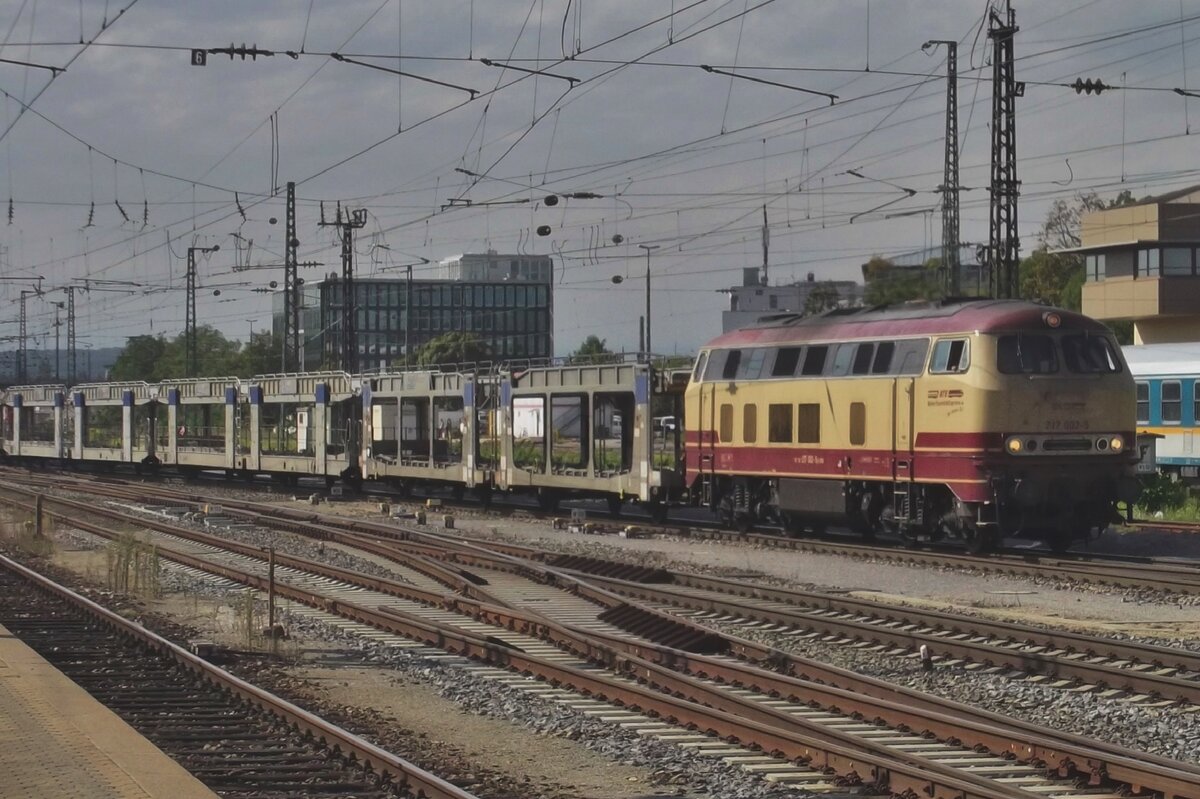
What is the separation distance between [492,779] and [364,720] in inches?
90.4

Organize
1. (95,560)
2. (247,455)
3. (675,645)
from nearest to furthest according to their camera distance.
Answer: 1. (675,645)
2. (95,560)
3. (247,455)

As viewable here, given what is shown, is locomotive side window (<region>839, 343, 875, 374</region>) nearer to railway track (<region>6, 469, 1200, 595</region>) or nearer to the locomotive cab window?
the locomotive cab window

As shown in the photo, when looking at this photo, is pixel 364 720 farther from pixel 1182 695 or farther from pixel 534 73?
pixel 534 73

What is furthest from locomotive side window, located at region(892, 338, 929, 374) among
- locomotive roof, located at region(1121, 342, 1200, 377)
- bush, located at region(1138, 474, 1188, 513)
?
locomotive roof, located at region(1121, 342, 1200, 377)

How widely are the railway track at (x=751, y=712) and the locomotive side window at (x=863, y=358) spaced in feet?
24.0

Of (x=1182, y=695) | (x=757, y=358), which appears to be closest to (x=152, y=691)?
(x=1182, y=695)

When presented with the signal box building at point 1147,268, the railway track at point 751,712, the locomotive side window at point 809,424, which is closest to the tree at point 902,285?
the signal box building at point 1147,268

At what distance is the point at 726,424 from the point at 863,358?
3.94 m

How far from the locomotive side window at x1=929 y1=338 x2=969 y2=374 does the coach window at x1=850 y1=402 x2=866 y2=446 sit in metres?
1.66

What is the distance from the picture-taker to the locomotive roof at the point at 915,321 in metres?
21.5

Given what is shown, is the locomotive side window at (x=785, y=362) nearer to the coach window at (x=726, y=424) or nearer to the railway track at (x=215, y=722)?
the coach window at (x=726, y=424)

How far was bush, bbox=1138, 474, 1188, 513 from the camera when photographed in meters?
30.2

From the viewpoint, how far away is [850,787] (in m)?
9.40

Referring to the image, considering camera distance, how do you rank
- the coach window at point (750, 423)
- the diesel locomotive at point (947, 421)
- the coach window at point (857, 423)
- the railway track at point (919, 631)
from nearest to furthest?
the railway track at point (919, 631)
the diesel locomotive at point (947, 421)
the coach window at point (857, 423)
the coach window at point (750, 423)
